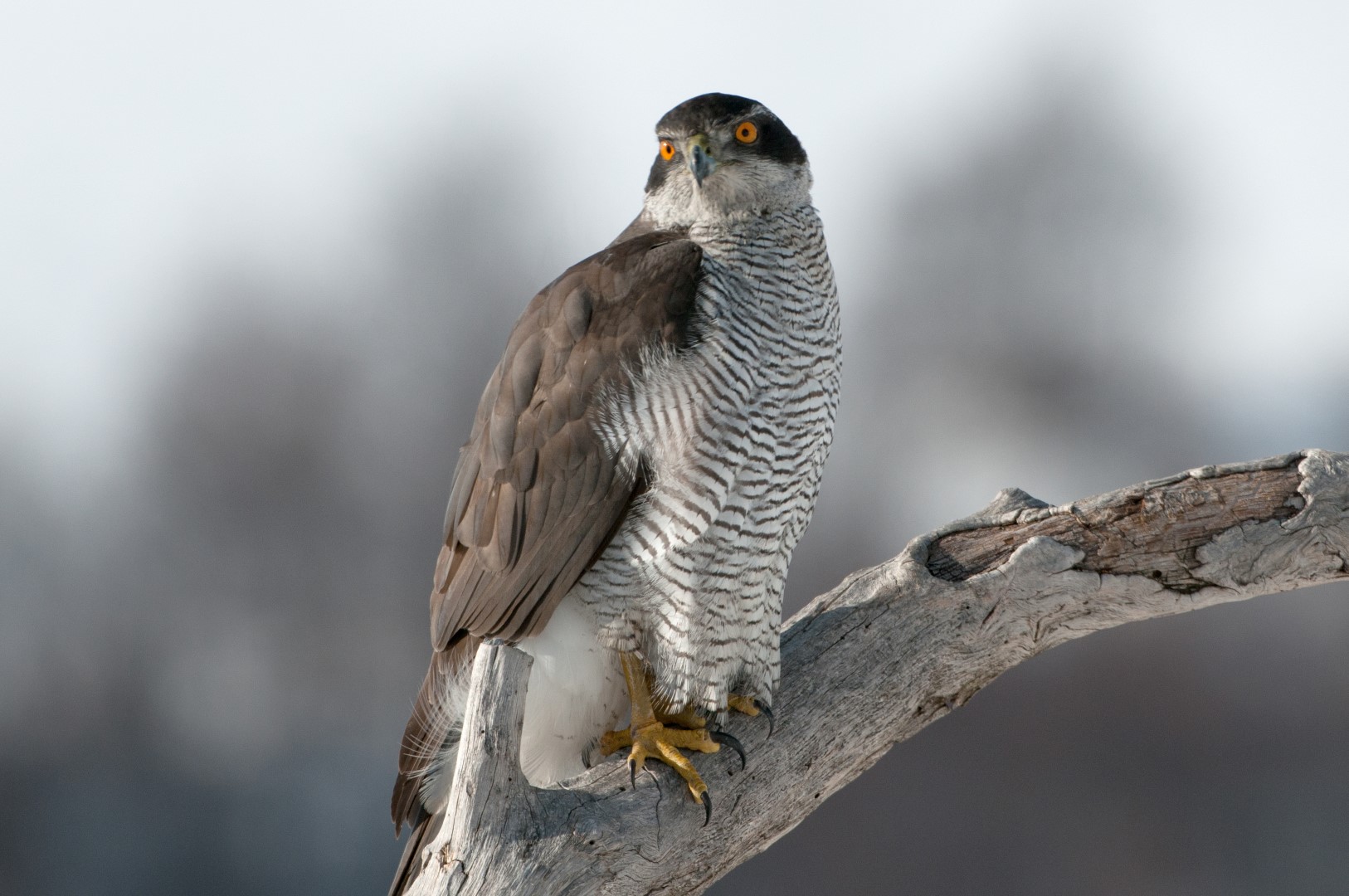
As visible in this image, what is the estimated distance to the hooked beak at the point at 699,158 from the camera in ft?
13.3

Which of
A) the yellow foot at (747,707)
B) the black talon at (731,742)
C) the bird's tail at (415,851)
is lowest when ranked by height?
the bird's tail at (415,851)

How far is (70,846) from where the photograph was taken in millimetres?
12414

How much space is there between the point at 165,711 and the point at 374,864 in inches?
133

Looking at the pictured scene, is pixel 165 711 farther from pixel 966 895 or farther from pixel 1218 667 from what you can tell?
pixel 1218 667

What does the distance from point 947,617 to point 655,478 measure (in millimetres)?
1173

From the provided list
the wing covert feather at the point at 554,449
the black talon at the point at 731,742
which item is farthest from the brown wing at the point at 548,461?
the black talon at the point at 731,742

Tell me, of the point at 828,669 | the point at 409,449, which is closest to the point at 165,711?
the point at 409,449

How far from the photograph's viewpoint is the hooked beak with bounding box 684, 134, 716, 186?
405 centimetres

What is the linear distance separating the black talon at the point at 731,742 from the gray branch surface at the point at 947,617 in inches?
1.0

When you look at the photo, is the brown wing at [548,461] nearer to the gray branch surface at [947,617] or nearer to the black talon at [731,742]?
the gray branch surface at [947,617]

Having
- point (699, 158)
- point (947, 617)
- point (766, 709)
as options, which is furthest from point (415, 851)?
point (699, 158)

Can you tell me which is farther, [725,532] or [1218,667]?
[1218,667]

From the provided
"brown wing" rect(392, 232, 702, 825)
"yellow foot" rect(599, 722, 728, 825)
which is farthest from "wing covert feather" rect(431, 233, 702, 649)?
"yellow foot" rect(599, 722, 728, 825)

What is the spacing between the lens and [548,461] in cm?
379
